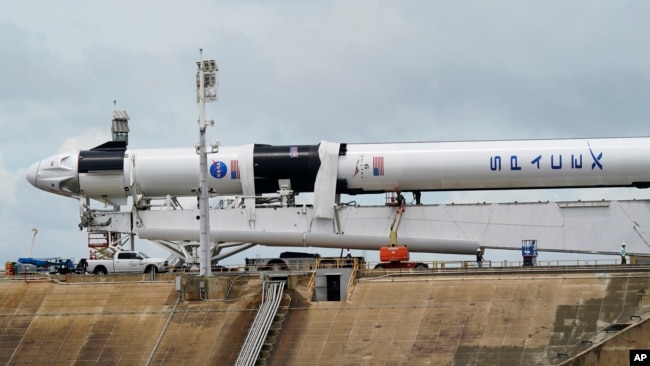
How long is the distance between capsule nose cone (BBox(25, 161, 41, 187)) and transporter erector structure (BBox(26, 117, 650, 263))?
0.87ft

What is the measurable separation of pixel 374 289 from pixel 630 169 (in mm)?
17186

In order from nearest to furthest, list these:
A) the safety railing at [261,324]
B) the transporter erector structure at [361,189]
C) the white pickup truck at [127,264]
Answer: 1. the safety railing at [261,324]
2. the transporter erector structure at [361,189]
3. the white pickup truck at [127,264]

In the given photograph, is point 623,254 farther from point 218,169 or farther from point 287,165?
point 218,169

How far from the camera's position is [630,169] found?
6506 cm

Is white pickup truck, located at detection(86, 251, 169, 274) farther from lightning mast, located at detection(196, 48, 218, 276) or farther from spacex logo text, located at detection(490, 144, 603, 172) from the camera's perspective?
spacex logo text, located at detection(490, 144, 603, 172)

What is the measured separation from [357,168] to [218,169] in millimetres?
8389

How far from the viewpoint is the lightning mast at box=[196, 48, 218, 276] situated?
60812mm

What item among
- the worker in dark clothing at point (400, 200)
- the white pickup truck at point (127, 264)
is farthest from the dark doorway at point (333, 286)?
the white pickup truck at point (127, 264)

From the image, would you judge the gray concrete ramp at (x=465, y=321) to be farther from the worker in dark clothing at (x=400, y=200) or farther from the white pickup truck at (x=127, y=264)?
the white pickup truck at (x=127, y=264)

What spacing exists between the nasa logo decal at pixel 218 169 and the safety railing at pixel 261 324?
432 inches

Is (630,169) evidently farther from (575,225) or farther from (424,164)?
(424,164)

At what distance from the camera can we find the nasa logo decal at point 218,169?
69312 millimetres

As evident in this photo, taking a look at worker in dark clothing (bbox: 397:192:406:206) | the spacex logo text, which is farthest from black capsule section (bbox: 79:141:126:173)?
the spacex logo text

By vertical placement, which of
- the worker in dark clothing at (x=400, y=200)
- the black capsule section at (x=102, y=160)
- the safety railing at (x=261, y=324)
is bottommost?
the safety railing at (x=261, y=324)
